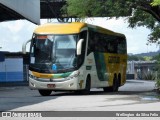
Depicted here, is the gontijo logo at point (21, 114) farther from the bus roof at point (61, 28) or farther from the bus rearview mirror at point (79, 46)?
the bus roof at point (61, 28)

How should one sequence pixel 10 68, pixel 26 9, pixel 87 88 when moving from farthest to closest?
1. pixel 10 68
2. pixel 26 9
3. pixel 87 88

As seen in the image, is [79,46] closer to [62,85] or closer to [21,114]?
[62,85]

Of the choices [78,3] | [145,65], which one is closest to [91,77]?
[78,3]

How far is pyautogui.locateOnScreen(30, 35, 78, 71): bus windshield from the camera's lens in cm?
2377

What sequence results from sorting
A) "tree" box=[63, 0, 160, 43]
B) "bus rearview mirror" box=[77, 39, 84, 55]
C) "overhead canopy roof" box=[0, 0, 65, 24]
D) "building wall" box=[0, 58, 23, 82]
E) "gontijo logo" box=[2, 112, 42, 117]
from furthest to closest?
"building wall" box=[0, 58, 23, 82]
"overhead canopy roof" box=[0, 0, 65, 24]
"tree" box=[63, 0, 160, 43]
"bus rearview mirror" box=[77, 39, 84, 55]
"gontijo logo" box=[2, 112, 42, 117]

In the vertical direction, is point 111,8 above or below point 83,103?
above

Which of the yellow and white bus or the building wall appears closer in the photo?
the yellow and white bus

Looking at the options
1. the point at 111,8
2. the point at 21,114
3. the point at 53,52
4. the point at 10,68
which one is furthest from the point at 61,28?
the point at 10,68

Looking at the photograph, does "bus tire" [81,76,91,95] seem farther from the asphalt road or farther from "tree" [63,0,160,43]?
"tree" [63,0,160,43]

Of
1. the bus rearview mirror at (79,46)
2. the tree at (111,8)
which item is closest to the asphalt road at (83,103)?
the bus rearview mirror at (79,46)

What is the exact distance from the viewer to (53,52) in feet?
77.9

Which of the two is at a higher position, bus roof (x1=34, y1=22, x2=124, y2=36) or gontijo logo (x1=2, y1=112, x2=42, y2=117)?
bus roof (x1=34, y1=22, x2=124, y2=36)

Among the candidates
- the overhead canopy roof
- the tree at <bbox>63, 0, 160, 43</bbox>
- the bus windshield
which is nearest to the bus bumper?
the bus windshield

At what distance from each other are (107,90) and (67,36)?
280 inches
